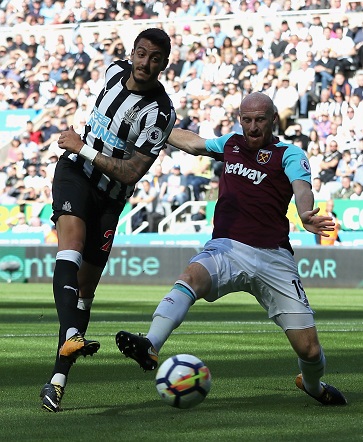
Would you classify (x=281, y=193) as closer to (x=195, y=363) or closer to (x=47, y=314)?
(x=195, y=363)

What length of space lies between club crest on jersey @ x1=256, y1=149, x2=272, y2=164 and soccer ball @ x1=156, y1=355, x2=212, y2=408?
1386 mm

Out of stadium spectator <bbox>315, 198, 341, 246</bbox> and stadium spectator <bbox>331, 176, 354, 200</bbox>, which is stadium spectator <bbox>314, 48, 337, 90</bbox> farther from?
stadium spectator <bbox>315, 198, 341, 246</bbox>

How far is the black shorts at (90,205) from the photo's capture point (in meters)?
6.55

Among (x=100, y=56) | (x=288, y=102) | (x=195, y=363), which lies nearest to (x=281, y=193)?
(x=195, y=363)

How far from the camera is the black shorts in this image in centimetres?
655

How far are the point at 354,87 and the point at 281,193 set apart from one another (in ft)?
60.3

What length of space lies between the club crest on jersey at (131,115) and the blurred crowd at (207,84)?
15402 millimetres

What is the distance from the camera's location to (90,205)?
6.62 m

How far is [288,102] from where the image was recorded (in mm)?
24359

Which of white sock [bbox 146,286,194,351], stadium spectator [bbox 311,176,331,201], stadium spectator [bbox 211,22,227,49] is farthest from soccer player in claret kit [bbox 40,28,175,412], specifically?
stadium spectator [bbox 211,22,227,49]

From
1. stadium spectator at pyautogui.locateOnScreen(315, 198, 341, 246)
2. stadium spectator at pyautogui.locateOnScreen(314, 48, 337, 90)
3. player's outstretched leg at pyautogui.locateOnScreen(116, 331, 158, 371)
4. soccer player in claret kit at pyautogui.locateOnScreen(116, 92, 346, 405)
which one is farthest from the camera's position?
stadium spectator at pyautogui.locateOnScreen(314, 48, 337, 90)

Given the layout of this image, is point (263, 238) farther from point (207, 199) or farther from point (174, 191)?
point (174, 191)

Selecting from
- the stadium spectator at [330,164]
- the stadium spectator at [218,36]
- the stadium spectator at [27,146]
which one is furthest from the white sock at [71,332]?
the stadium spectator at [218,36]

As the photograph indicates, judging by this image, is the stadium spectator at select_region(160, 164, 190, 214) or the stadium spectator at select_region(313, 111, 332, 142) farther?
the stadium spectator at select_region(313, 111, 332, 142)
